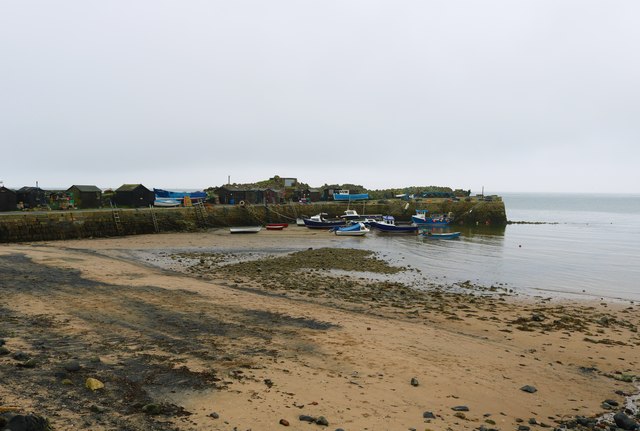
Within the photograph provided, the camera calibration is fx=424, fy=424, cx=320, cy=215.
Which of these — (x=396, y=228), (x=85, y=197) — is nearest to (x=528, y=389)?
(x=396, y=228)

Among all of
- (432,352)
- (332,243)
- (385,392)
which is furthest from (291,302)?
(332,243)

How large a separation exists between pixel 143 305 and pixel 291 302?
647 centimetres

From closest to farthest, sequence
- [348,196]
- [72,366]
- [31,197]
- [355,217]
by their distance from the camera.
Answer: [72,366] < [31,197] < [355,217] < [348,196]

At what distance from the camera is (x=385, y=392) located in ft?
33.6

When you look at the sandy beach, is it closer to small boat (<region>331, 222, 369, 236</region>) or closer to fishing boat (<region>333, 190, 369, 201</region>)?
small boat (<region>331, 222, 369, 236</region>)

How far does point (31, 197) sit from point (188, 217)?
1953 centimetres

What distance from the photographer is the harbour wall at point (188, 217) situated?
147 ft

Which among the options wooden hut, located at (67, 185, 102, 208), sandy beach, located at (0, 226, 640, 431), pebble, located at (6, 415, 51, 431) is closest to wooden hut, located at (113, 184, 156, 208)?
wooden hut, located at (67, 185, 102, 208)

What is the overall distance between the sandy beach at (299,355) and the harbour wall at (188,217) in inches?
901

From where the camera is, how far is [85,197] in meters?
57.5

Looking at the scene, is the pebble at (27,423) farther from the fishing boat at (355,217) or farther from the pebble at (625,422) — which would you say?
the fishing boat at (355,217)

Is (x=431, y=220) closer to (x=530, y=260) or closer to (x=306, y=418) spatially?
(x=530, y=260)

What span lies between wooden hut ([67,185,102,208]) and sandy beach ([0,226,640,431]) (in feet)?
116

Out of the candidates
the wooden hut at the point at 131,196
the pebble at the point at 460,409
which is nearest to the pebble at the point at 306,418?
the pebble at the point at 460,409
